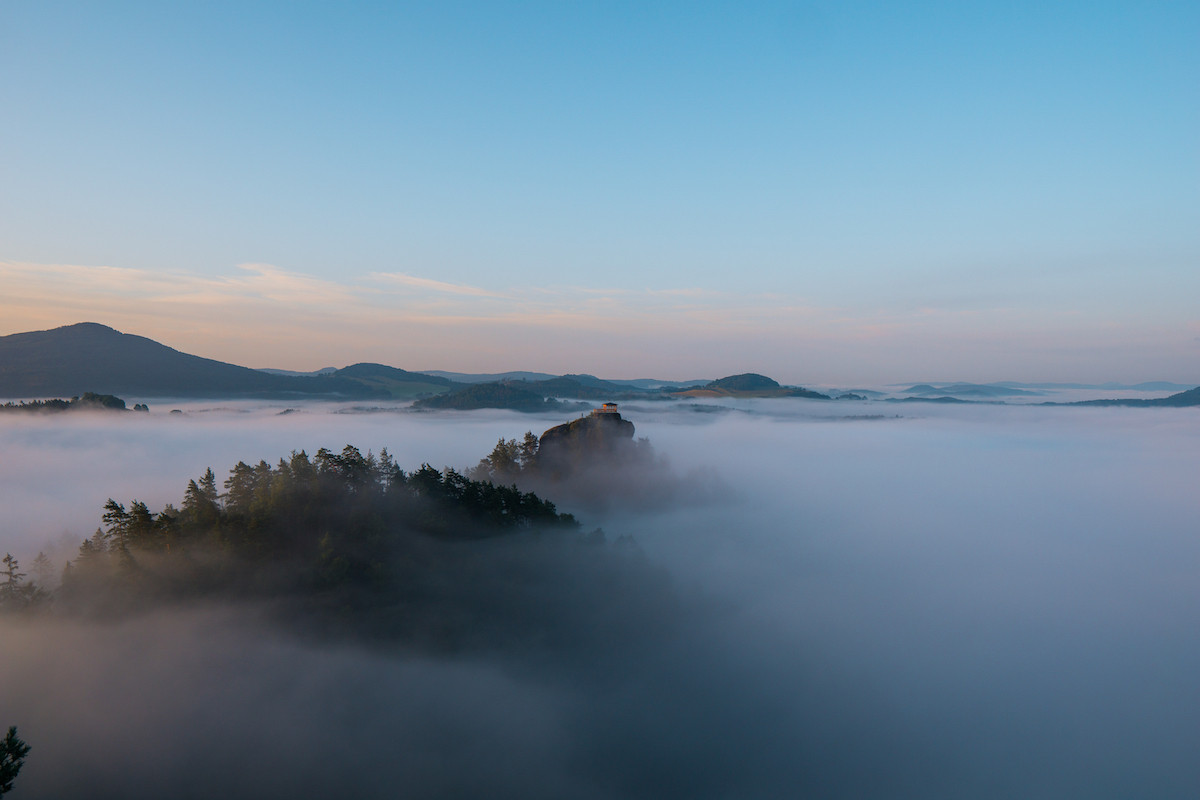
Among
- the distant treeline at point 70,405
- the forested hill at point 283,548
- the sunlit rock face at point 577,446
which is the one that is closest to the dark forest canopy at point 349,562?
the forested hill at point 283,548

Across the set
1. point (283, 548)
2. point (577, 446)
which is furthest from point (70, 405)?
point (283, 548)

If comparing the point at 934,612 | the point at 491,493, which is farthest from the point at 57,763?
the point at 934,612

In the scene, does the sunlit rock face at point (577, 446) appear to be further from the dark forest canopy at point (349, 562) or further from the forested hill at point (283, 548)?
the forested hill at point (283, 548)

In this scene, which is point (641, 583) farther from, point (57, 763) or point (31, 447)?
point (31, 447)

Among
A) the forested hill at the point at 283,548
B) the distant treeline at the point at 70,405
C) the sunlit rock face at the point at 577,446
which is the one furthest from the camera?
the distant treeline at the point at 70,405

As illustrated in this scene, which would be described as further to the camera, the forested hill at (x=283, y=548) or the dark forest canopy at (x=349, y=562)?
the dark forest canopy at (x=349, y=562)

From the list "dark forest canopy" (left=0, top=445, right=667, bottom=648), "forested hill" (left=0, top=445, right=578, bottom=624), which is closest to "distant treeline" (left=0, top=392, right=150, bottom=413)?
"dark forest canopy" (left=0, top=445, right=667, bottom=648)

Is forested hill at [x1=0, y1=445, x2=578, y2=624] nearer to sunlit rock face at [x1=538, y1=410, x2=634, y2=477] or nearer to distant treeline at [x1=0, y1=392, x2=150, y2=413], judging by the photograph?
sunlit rock face at [x1=538, y1=410, x2=634, y2=477]

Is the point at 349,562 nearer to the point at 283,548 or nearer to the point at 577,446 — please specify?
the point at 283,548
